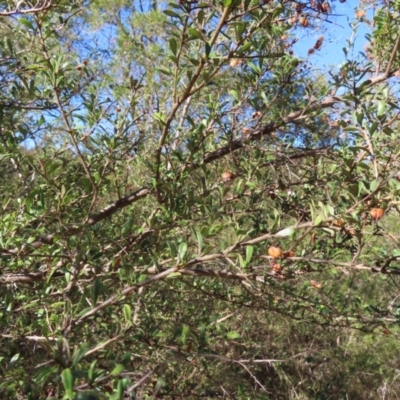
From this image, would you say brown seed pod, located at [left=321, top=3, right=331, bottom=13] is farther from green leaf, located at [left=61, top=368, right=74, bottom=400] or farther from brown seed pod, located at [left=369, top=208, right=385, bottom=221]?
green leaf, located at [left=61, top=368, right=74, bottom=400]

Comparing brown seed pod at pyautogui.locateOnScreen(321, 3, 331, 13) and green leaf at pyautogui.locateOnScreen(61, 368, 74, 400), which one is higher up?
brown seed pod at pyautogui.locateOnScreen(321, 3, 331, 13)

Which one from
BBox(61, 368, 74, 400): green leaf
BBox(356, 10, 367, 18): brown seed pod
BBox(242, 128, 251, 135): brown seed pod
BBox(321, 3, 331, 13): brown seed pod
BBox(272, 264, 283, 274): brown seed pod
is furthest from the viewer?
BBox(356, 10, 367, 18): brown seed pod

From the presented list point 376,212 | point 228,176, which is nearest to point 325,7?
point 228,176

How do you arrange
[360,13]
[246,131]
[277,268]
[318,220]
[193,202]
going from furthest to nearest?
[360,13] → [246,131] → [193,202] → [277,268] → [318,220]

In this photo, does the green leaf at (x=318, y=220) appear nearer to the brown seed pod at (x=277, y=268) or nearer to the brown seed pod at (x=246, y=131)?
the brown seed pod at (x=277, y=268)

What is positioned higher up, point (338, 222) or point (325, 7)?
point (325, 7)

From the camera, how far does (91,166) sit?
1848mm

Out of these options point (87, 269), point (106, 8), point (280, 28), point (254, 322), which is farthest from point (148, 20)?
point (87, 269)

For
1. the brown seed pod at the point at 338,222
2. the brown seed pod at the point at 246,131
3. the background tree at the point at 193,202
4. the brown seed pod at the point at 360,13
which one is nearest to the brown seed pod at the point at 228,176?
the background tree at the point at 193,202


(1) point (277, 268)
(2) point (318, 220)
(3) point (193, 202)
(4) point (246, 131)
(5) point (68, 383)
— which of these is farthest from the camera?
(4) point (246, 131)

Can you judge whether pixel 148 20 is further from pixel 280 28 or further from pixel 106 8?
pixel 280 28

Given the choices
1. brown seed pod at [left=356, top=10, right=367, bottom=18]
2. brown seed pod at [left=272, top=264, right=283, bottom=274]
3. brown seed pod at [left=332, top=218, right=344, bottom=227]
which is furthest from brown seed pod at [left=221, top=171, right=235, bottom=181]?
brown seed pod at [left=356, top=10, right=367, bottom=18]

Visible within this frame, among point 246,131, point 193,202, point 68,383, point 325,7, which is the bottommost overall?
point 68,383

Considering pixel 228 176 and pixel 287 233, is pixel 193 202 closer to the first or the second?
pixel 228 176
